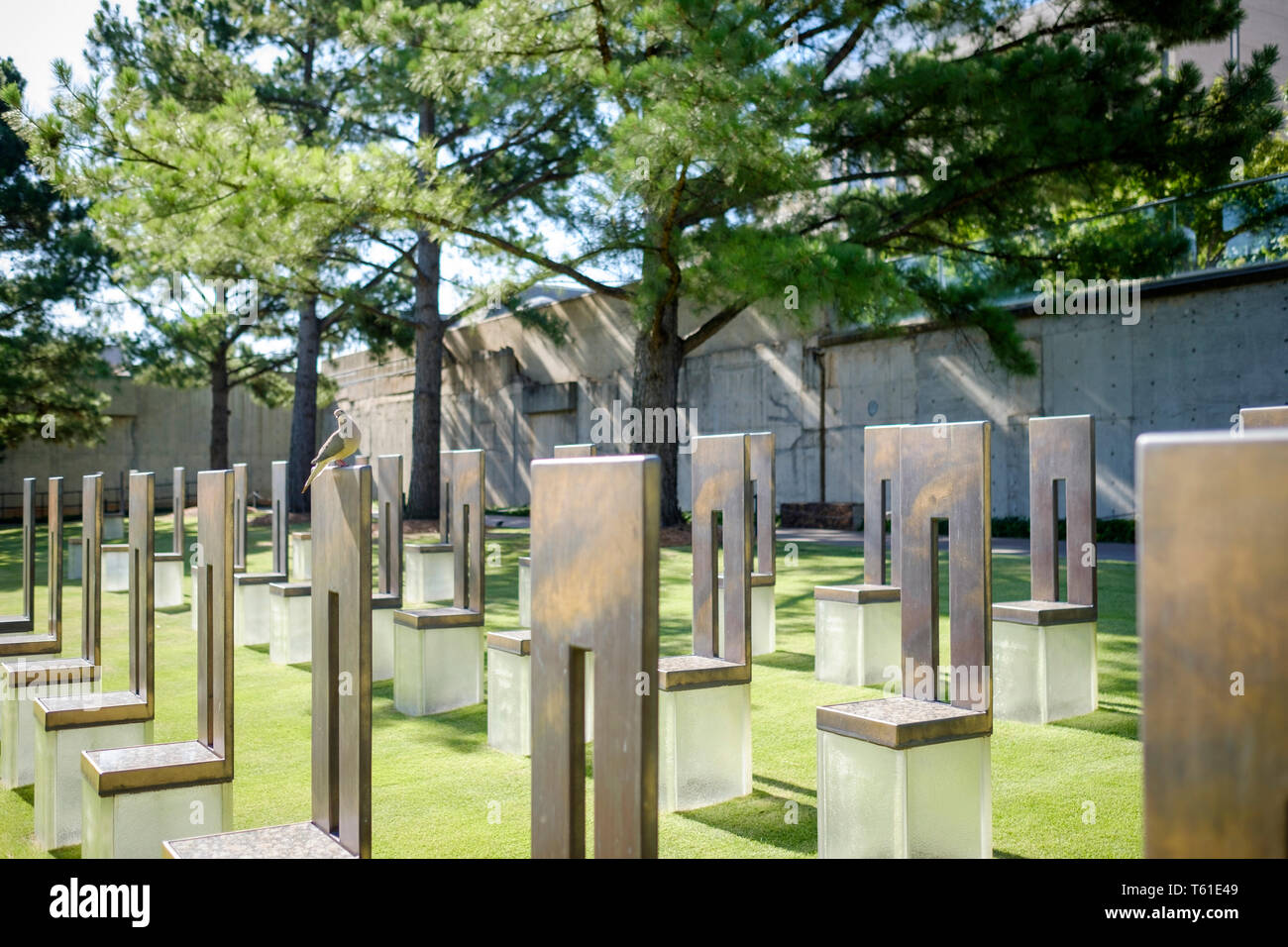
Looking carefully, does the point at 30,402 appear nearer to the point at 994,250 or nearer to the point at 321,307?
the point at 321,307

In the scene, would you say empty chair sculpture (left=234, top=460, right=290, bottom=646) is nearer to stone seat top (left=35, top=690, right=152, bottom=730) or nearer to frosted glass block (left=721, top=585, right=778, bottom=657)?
frosted glass block (left=721, top=585, right=778, bottom=657)

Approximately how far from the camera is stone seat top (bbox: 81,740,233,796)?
247cm

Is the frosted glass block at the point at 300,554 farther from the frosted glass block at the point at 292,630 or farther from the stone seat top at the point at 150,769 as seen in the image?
the stone seat top at the point at 150,769

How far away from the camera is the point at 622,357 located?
18.5 metres

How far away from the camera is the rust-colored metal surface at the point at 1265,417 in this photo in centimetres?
313

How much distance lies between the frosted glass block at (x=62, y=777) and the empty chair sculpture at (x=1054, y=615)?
3222 mm

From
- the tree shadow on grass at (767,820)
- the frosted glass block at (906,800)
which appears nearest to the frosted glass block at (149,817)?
the tree shadow on grass at (767,820)

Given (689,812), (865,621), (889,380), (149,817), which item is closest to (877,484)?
Answer: (865,621)

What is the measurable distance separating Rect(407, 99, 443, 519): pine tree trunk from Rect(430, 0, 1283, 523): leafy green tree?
15.5ft

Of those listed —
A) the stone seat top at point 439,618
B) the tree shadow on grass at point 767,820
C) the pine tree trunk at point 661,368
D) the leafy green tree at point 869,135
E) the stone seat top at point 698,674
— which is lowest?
the tree shadow on grass at point 767,820
